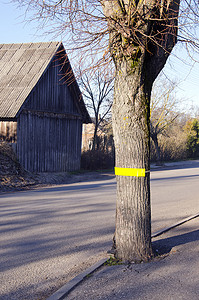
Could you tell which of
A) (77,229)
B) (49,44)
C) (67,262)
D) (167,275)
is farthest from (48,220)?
(49,44)

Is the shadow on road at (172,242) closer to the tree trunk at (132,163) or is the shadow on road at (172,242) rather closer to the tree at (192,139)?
the tree trunk at (132,163)

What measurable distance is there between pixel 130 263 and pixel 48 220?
3497 millimetres

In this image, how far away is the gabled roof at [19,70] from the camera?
1778 centimetres

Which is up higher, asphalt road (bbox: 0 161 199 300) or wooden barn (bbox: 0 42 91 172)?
wooden barn (bbox: 0 42 91 172)

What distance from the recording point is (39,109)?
1995cm

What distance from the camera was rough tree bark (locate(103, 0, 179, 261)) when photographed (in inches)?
192

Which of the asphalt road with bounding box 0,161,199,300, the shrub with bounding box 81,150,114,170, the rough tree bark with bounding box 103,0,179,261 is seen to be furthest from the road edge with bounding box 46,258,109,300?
the shrub with bounding box 81,150,114,170

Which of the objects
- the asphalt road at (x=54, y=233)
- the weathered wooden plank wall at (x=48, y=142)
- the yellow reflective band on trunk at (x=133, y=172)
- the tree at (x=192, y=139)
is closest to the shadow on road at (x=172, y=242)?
the asphalt road at (x=54, y=233)

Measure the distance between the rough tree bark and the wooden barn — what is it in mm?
12660

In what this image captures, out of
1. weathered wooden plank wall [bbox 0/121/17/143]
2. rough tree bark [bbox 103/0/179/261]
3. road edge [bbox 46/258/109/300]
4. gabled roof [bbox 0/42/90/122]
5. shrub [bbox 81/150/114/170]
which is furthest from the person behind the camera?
shrub [bbox 81/150/114/170]

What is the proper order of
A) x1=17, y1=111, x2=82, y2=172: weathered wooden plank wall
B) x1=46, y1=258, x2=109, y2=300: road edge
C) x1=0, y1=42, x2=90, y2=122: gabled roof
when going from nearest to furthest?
1. x1=46, y1=258, x2=109, y2=300: road edge
2. x1=0, y1=42, x2=90, y2=122: gabled roof
3. x1=17, y1=111, x2=82, y2=172: weathered wooden plank wall

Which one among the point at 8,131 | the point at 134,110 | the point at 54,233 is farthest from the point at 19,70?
the point at 134,110

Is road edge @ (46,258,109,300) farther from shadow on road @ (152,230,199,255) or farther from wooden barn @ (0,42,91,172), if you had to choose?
A: wooden barn @ (0,42,91,172)

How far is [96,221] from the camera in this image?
789 cm
